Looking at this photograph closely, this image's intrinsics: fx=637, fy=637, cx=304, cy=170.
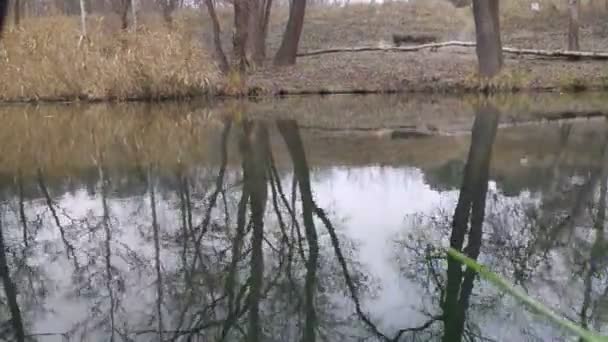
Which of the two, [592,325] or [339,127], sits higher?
[339,127]

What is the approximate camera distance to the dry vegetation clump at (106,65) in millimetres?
15055

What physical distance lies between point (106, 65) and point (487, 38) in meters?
9.57

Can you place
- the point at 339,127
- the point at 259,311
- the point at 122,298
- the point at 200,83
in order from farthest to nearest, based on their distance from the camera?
the point at 200,83
the point at 339,127
the point at 122,298
the point at 259,311

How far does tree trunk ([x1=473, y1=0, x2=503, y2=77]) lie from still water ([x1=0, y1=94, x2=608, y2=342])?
7.82m

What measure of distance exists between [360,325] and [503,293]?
0.82 m

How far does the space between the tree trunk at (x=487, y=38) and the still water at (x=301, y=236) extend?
308 inches

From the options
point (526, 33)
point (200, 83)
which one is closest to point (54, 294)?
point (200, 83)

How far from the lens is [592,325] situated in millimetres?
3070

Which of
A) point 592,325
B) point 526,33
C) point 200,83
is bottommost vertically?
point 592,325

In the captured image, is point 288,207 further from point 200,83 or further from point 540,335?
point 200,83

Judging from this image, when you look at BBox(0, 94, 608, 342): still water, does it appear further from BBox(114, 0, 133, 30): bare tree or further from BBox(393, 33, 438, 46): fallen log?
BBox(114, 0, 133, 30): bare tree

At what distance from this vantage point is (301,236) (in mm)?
4559

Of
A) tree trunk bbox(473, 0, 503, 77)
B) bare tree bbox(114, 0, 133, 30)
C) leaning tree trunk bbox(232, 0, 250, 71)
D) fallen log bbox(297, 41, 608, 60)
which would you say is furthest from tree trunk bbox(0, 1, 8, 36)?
Result: bare tree bbox(114, 0, 133, 30)

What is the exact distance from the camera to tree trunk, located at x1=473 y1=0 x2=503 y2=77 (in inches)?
645
